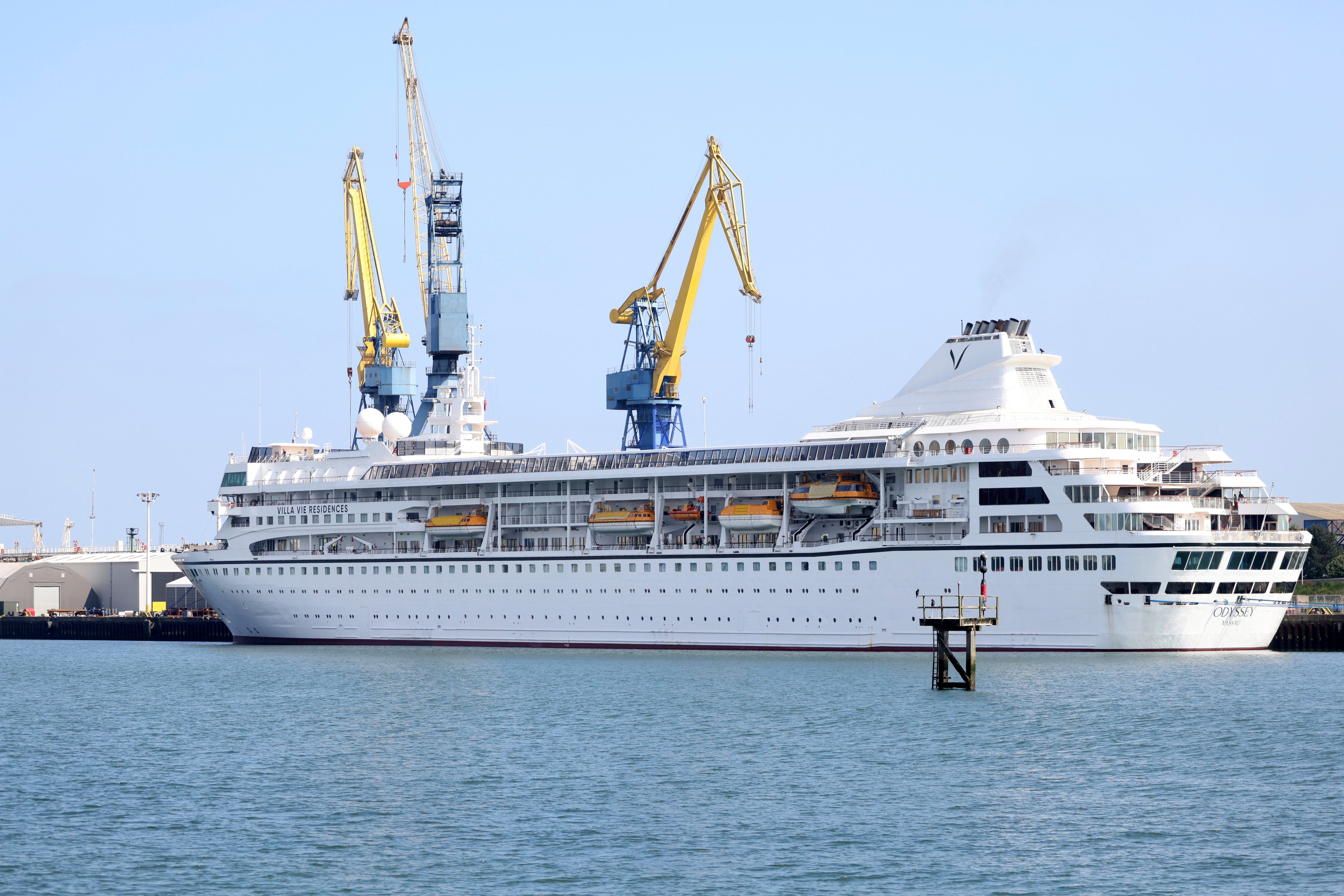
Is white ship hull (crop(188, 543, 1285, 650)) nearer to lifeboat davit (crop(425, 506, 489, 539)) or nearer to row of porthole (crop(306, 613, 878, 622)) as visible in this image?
row of porthole (crop(306, 613, 878, 622))

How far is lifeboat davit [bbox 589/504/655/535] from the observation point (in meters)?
66.3

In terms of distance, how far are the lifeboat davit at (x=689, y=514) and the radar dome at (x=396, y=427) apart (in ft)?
55.4

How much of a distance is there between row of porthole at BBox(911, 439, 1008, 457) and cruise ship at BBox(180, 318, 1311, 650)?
7cm

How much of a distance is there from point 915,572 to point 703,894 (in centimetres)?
3494

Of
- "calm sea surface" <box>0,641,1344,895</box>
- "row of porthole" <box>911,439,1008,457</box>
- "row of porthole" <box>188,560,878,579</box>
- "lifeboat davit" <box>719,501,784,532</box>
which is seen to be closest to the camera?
"calm sea surface" <box>0,641,1344,895</box>

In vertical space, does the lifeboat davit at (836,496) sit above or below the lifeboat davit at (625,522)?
above

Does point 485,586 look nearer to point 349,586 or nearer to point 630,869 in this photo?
point 349,586

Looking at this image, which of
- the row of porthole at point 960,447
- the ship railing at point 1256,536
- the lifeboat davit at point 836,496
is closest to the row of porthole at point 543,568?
the lifeboat davit at point 836,496

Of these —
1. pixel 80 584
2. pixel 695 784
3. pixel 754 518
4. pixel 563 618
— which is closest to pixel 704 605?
pixel 754 518

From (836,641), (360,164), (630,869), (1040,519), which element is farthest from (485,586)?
(630,869)

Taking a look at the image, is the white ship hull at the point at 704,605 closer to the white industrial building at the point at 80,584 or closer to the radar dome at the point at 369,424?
the radar dome at the point at 369,424

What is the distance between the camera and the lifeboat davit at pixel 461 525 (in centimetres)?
7069

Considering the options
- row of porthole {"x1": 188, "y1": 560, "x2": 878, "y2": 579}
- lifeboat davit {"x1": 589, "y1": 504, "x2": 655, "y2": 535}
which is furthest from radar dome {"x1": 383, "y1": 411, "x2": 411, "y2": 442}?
lifeboat davit {"x1": 589, "y1": 504, "x2": 655, "y2": 535}

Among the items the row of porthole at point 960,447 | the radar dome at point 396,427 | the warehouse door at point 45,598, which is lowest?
the warehouse door at point 45,598
